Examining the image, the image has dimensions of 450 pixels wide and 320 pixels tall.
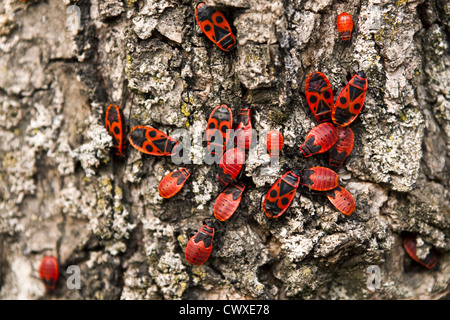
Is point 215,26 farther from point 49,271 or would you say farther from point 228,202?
point 49,271

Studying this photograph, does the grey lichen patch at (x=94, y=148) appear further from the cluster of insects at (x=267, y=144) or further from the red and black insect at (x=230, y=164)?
the red and black insect at (x=230, y=164)

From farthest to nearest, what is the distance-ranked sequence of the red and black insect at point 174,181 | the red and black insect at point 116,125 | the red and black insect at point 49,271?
the red and black insect at point 49,271 < the red and black insect at point 116,125 < the red and black insect at point 174,181

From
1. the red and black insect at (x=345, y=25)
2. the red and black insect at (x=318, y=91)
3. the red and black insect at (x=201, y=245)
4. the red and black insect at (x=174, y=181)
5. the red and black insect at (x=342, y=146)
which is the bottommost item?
the red and black insect at (x=201, y=245)

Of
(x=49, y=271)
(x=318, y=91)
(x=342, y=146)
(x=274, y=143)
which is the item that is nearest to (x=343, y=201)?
(x=342, y=146)

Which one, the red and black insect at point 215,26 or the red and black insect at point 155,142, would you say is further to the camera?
the red and black insect at point 155,142

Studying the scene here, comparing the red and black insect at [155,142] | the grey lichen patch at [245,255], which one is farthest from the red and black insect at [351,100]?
the red and black insect at [155,142]
